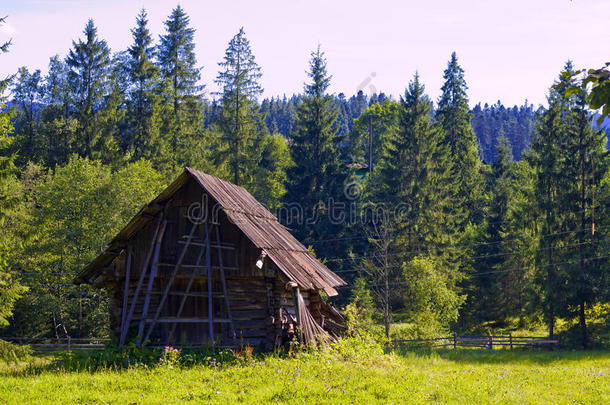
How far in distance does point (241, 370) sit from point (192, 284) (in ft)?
17.4

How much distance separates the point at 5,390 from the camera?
1045 centimetres

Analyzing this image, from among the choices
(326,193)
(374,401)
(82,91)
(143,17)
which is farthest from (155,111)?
(374,401)

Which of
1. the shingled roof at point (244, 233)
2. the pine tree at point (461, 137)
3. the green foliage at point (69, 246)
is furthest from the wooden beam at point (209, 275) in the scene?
the pine tree at point (461, 137)

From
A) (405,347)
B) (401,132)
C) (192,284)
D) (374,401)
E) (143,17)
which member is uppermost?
(143,17)

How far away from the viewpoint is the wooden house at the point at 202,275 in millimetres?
15656

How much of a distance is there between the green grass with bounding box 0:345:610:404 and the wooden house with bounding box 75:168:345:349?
182 centimetres

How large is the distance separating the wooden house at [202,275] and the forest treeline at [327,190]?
44.1ft

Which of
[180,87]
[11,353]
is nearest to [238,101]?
[180,87]

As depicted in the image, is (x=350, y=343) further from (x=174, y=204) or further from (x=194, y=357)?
(x=174, y=204)

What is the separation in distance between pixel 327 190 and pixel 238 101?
11.0m

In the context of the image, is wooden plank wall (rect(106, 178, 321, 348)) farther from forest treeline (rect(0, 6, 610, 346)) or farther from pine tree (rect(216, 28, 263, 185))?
pine tree (rect(216, 28, 263, 185))

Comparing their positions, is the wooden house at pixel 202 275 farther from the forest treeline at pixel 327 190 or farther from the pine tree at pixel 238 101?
the pine tree at pixel 238 101

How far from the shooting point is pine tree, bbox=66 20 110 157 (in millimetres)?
39812

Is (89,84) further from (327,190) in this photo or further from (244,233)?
(244,233)
